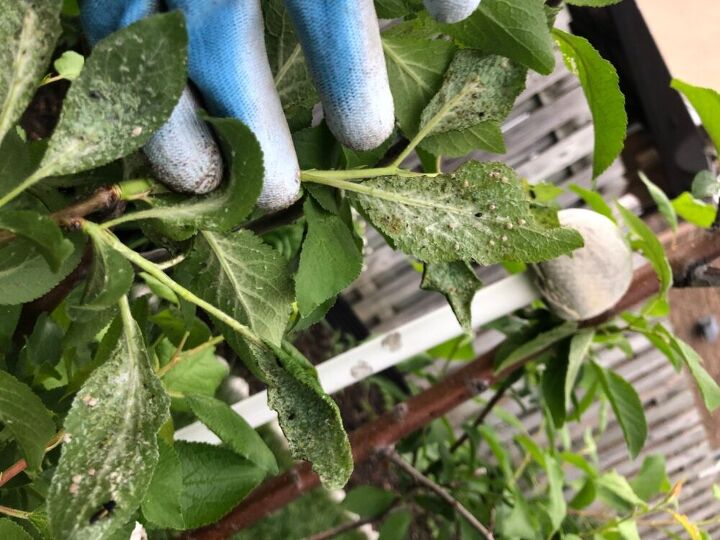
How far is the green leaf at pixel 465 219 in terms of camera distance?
12.3 inches

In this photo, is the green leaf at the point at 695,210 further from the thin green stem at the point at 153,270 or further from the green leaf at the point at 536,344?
the thin green stem at the point at 153,270

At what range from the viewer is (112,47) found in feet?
0.71

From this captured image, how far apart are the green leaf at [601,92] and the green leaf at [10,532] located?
37 centimetres

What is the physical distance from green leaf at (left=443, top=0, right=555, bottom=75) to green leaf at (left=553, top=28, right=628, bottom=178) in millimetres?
61

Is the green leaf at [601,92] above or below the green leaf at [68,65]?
A: below

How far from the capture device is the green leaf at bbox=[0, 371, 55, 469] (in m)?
0.29

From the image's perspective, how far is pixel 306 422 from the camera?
0.28 metres

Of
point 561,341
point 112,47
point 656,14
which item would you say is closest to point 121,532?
point 112,47

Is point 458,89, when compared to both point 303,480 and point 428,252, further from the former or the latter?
point 303,480

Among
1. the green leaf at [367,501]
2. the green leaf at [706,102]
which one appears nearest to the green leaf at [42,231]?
the green leaf at [706,102]

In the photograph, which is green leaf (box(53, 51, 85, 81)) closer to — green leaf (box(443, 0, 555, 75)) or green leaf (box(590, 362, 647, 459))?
green leaf (box(443, 0, 555, 75))

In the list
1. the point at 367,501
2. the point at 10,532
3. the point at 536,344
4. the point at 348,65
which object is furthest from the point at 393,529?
the point at 348,65

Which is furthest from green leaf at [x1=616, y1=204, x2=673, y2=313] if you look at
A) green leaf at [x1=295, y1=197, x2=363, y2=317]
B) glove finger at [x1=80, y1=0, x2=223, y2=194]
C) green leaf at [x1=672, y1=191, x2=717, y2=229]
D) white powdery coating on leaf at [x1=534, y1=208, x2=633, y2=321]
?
glove finger at [x1=80, y1=0, x2=223, y2=194]

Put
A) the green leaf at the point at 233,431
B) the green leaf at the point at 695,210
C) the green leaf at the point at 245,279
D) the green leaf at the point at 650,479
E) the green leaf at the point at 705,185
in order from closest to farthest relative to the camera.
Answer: the green leaf at the point at 245,279, the green leaf at the point at 233,431, the green leaf at the point at 705,185, the green leaf at the point at 695,210, the green leaf at the point at 650,479
